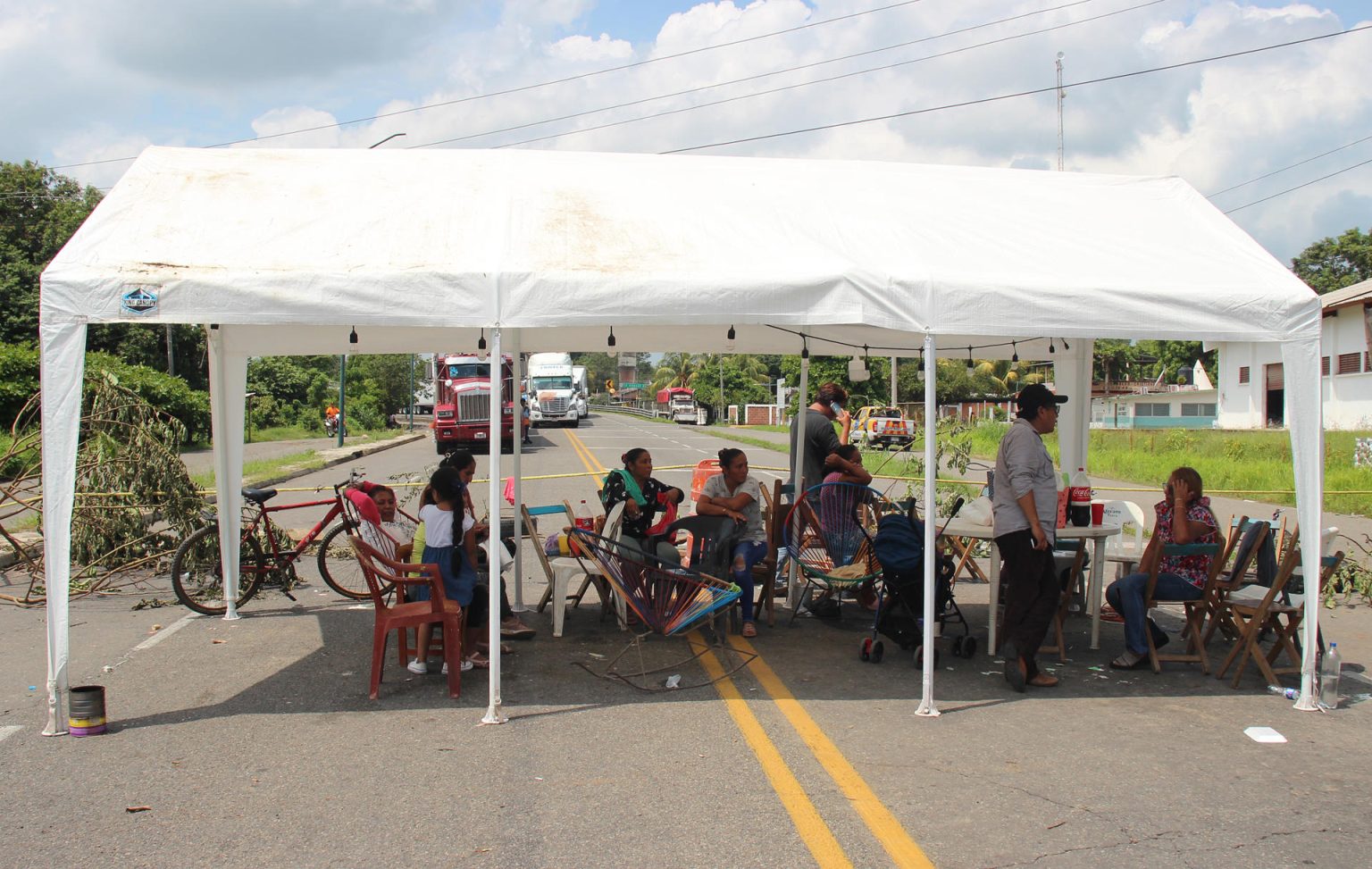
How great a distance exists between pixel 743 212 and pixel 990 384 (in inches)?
2288

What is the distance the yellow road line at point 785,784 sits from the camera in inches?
154

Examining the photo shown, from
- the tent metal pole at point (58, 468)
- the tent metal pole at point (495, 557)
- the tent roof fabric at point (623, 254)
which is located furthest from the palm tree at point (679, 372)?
the tent metal pole at point (58, 468)

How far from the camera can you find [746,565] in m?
7.32

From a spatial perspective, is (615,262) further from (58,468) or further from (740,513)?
(58,468)

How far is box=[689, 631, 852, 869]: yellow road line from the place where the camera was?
3.92 meters

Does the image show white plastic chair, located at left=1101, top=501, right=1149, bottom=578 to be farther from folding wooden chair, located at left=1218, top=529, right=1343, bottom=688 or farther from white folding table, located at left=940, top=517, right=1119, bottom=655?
folding wooden chair, located at left=1218, top=529, right=1343, bottom=688

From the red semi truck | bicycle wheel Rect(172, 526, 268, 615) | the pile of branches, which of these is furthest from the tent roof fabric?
the red semi truck

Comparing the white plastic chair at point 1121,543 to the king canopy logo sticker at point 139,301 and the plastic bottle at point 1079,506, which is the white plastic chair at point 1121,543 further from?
the king canopy logo sticker at point 139,301

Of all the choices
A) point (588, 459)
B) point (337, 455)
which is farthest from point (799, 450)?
point (337, 455)

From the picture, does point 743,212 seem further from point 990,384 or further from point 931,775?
point 990,384

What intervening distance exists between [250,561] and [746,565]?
4.22m

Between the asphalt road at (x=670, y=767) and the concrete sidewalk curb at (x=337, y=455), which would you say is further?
the concrete sidewalk curb at (x=337, y=455)

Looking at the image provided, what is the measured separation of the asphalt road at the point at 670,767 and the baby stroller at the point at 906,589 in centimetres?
14

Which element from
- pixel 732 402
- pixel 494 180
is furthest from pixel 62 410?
pixel 732 402
